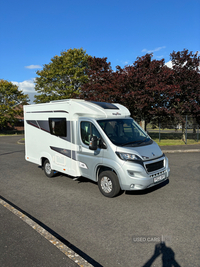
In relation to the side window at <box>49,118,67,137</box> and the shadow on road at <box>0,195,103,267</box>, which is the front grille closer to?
the shadow on road at <box>0,195,103,267</box>

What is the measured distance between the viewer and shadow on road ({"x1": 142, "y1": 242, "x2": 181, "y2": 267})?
298 centimetres

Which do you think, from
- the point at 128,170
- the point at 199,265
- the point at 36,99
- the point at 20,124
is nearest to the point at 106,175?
the point at 128,170

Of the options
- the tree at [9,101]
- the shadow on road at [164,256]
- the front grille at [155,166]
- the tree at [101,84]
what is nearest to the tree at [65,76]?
the tree at [101,84]

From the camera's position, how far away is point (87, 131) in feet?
19.9

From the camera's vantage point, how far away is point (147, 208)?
4895 mm

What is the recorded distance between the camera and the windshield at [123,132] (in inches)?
224

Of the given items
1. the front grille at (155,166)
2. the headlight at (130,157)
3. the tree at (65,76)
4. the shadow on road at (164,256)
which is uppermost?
the tree at (65,76)

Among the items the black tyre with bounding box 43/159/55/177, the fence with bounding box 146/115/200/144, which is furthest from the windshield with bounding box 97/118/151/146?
the fence with bounding box 146/115/200/144

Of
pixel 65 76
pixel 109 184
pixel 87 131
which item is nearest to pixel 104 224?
pixel 109 184

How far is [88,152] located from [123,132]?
113 centimetres

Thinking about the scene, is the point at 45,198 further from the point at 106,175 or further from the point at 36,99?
the point at 36,99

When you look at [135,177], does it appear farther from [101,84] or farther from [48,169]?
[101,84]

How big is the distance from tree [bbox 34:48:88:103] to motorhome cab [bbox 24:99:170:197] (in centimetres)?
1927

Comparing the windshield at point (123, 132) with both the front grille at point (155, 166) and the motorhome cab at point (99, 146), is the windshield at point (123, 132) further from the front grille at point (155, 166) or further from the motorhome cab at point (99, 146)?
the front grille at point (155, 166)
